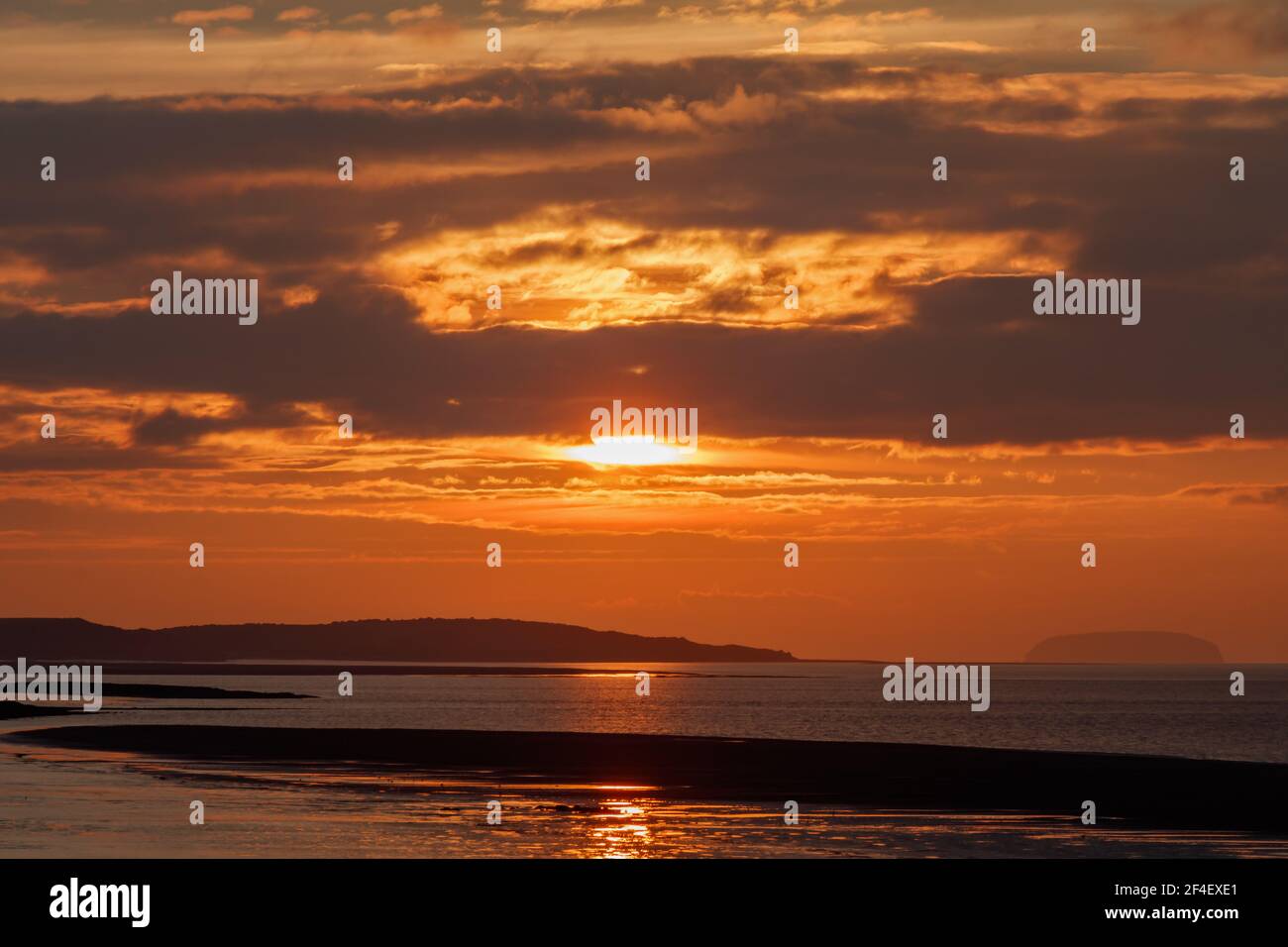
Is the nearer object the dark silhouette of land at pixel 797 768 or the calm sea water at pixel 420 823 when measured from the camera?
the calm sea water at pixel 420 823

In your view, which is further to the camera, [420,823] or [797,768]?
[797,768]

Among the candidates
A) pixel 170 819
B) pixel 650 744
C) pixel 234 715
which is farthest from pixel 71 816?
pixel 234 715

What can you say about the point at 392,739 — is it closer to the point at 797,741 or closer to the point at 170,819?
the point at 797,741

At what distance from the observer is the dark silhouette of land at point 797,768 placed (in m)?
61.2

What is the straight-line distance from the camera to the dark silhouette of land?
61219 mm

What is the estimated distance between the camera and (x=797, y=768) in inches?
3007

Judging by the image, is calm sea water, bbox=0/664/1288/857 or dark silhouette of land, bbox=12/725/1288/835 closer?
calm sea water, bbox=0/664/1288/857
